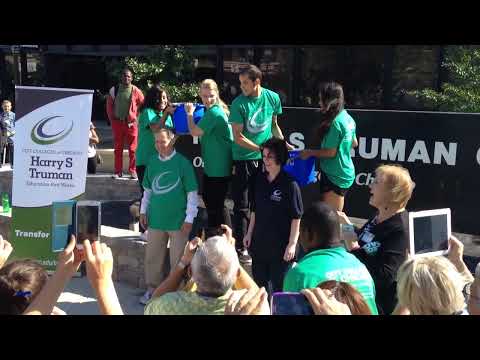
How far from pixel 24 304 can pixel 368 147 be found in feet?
17.4

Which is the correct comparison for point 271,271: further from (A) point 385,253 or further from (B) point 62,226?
(B) point 62,226

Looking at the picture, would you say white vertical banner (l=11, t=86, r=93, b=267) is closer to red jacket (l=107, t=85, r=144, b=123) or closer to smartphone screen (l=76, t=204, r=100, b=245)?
smartphone screen (l=76, t=204, r=100, b=245)

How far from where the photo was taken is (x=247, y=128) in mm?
5477

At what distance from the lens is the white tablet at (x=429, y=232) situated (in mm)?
3104

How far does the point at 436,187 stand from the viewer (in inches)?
263

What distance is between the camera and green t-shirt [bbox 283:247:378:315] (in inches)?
108

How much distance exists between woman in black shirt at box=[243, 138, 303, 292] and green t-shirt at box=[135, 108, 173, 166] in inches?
69.4

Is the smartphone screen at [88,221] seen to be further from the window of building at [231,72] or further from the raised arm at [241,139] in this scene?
the window of building at [231,72]

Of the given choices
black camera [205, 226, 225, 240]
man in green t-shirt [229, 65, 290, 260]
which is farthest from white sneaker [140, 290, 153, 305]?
man in green t-shirt [229, 65, 290, 260]

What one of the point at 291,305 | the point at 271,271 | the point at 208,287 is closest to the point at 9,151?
the point at 271,271

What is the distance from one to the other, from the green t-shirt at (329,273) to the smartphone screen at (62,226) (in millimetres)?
1511

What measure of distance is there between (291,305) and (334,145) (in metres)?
3.19
